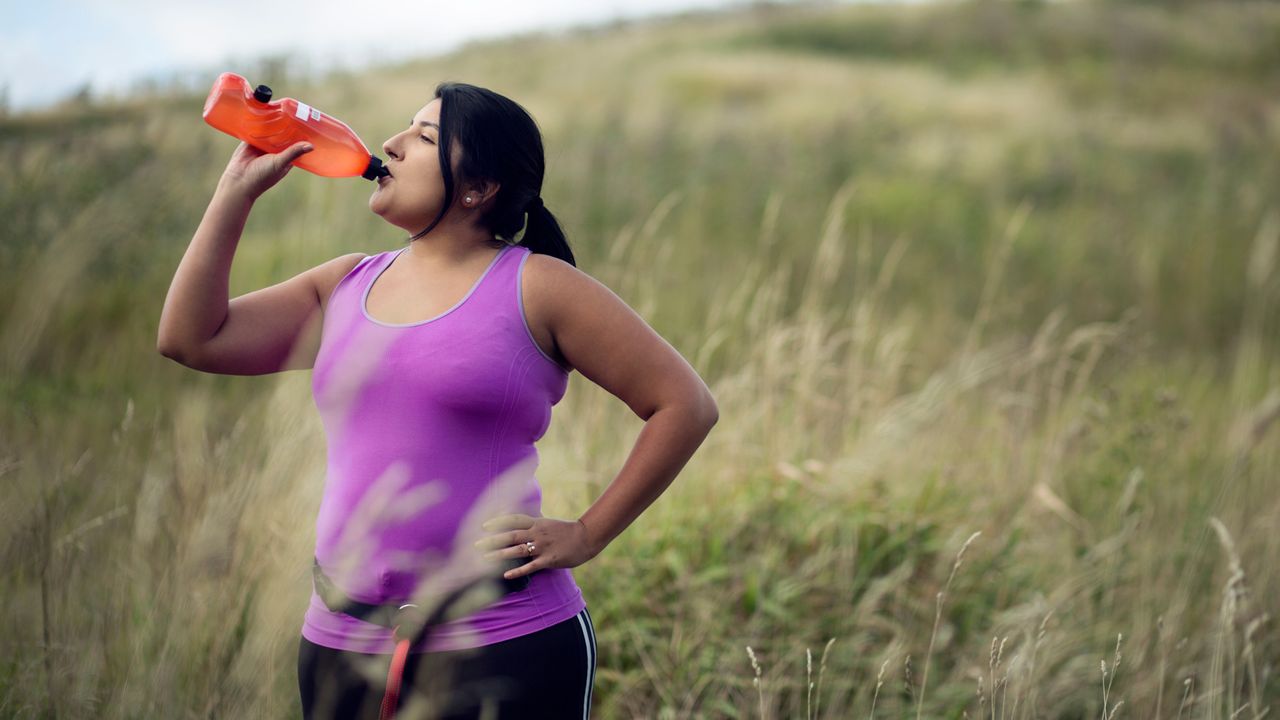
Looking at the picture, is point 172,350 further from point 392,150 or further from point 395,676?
point 395,676

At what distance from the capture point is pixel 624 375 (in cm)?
179

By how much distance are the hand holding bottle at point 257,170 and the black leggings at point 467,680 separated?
2.55 feet

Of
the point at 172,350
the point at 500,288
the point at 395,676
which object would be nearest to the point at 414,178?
the point at 500,288

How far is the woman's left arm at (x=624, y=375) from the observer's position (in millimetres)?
1762

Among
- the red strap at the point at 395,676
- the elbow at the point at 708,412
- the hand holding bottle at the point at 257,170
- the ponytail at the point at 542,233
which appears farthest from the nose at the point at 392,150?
the red strap at the point at 395,676

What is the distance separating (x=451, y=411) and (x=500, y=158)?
0.46 metres

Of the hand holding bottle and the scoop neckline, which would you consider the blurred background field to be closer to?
the scoop neckline

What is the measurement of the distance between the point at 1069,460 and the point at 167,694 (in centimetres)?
355

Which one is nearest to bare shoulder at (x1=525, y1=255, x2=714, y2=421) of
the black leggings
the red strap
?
the black leggings

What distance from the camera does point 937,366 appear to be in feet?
22.0

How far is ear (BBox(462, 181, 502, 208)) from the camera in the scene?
1.82 m

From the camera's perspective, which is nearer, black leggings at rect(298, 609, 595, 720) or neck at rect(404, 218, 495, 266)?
black leggings at rect(298, 609, 595, 720)

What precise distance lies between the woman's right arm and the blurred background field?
0.42m

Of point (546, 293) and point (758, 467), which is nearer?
point (546, 293)
